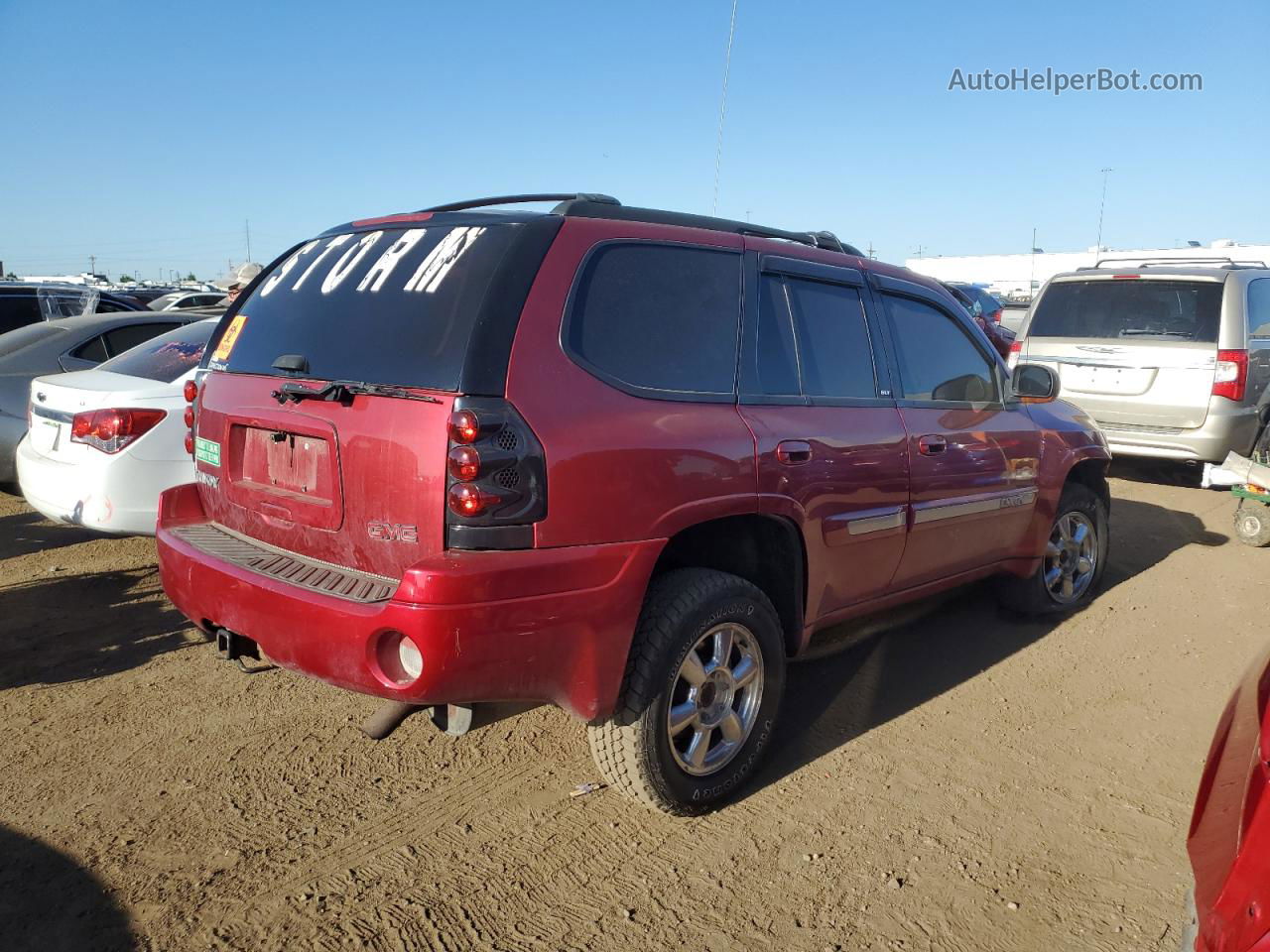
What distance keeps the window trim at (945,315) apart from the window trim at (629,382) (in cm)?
93

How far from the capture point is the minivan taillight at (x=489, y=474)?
250 cm

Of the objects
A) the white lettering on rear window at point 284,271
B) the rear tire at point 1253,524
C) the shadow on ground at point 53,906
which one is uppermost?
the white lettering on rear window at point 284,271

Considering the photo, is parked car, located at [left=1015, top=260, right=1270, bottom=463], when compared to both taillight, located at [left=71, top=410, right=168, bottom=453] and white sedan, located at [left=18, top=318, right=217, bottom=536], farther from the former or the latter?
taillight, located at [left=71, top=410, right=168, bottom=453]

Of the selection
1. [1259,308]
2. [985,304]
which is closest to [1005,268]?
[985,304]

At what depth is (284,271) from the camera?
3.43 metres

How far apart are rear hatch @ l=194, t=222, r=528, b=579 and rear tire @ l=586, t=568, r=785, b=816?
78 cm

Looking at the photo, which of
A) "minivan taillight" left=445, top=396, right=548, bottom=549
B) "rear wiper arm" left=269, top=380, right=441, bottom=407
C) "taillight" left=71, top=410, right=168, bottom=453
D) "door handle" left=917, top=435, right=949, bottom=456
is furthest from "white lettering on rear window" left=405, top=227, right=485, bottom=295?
"taillight" left=71, top=410, right=168, bottom=453

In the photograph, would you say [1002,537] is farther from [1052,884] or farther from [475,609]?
[475,609]

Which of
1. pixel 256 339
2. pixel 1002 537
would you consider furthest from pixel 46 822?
pixel 1002 537

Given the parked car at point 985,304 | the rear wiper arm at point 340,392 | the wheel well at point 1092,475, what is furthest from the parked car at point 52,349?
the parked car at point 985,304

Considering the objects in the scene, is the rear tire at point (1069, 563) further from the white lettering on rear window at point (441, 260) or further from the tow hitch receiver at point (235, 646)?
the tow hitch receiver at point (235, 646)

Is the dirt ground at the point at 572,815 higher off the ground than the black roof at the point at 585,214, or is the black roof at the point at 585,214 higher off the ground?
the black roof at the point at 585,214

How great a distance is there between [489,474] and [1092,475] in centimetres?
415

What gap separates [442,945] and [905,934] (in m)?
1.24
